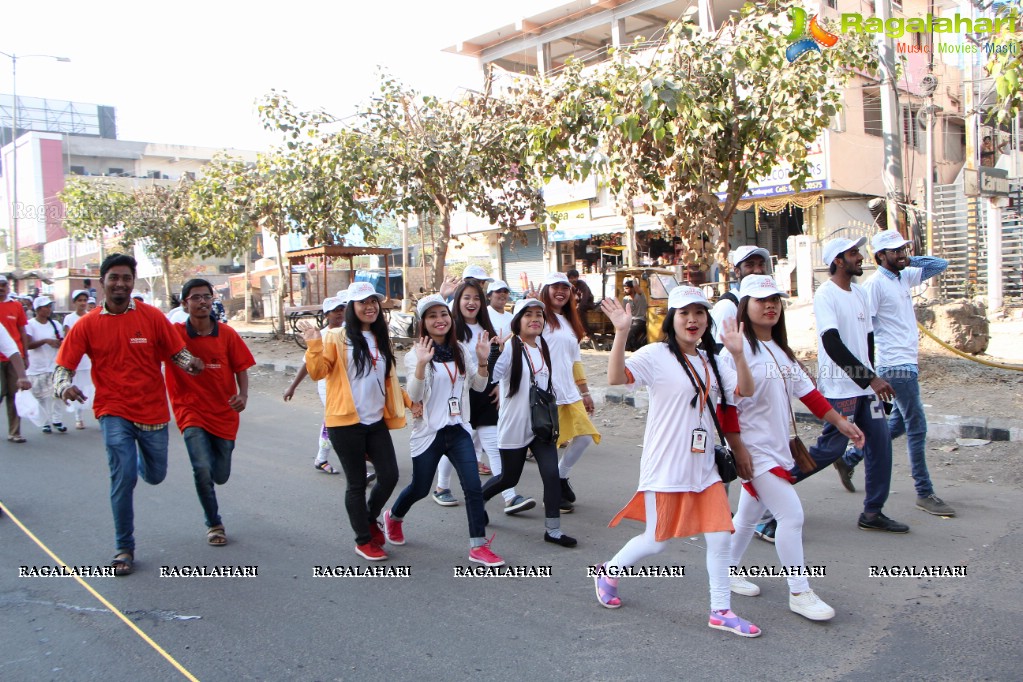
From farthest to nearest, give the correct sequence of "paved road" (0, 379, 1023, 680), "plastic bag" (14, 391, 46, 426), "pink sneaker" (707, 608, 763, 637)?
"plastic bag" (14, 391, 46, 426) < "pink sneaker" (707, 608, 763, 637) < "paved road" (0, 379, 1023, 680)

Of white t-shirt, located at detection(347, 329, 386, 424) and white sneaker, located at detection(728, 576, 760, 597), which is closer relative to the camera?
white sneaker, located at detection(728, 576, 760, 597)

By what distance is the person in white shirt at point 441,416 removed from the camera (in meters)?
4.71

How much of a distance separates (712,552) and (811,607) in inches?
23.2

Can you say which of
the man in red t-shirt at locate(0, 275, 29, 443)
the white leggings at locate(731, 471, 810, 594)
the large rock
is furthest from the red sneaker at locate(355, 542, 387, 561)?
the large rock

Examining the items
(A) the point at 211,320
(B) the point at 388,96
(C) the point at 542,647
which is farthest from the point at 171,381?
(B) the point at 388,96

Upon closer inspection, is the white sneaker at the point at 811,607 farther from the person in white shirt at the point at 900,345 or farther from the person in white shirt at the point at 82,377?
the person in white shirt at the point at 82,377

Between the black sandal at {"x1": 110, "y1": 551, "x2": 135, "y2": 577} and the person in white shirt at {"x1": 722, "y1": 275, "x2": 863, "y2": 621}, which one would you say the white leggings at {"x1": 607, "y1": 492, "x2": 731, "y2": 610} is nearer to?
the person in white shirt at {"x1": 722, "y1": 275, "x2": 863, "y2": 621}

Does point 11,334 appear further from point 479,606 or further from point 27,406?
point 479,606

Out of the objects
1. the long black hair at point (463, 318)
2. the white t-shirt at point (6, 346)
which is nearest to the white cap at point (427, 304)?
the long black hair at point (463, 318)

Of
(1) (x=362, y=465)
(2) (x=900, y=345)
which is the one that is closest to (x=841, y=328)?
(2) (x=900, y=345)

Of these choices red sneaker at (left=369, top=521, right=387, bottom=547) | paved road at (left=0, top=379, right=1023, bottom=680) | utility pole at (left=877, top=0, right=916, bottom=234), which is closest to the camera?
paved road at (left=0, top=379, right=1023, bottom=680)

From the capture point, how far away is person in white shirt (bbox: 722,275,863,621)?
3836 millimetres

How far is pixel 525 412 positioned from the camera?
17.0 ft

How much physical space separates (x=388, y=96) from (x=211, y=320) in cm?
1032
